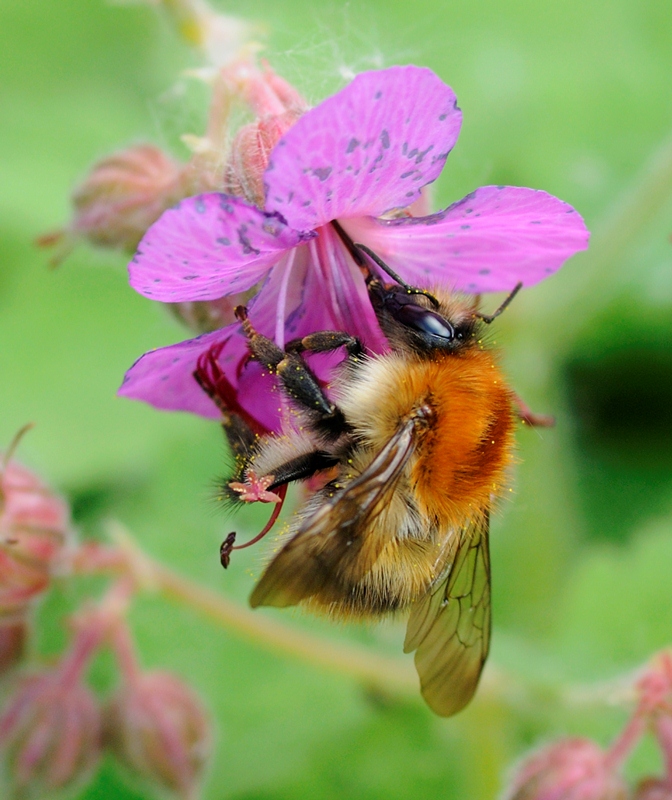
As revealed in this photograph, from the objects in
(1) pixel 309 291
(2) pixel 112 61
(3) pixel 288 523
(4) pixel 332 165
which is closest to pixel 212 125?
(1) pixel 309 291

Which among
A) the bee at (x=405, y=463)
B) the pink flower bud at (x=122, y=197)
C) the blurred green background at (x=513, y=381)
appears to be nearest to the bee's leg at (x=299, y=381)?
the bee at (x=405, y=463)

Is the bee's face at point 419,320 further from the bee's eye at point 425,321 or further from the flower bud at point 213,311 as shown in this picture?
the flower bud at point 213,311

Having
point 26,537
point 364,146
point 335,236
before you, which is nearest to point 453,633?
point 335,236

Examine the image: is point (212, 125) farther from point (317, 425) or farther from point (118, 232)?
point (317, 425)

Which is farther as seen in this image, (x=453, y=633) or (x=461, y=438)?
(x=453, y=633)

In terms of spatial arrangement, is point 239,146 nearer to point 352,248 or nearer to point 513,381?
point 352,248

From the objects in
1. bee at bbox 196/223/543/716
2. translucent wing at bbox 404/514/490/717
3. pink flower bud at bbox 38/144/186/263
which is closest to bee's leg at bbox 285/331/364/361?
bee at bbox 196/223/543/716

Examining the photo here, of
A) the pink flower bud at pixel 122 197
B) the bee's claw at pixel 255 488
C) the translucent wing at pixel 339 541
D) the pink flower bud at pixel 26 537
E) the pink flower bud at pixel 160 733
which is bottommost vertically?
the pink flower bud at pixel 160 733
